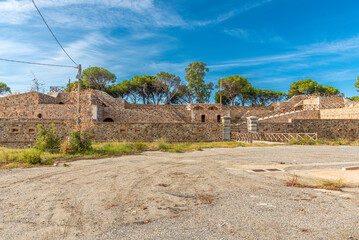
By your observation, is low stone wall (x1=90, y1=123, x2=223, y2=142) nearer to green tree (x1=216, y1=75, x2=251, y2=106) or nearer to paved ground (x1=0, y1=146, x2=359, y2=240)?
paved ground (x1=0, y1=146, x2=359, y2=240)

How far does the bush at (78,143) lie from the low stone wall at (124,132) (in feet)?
21.0

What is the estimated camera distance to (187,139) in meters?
17.9

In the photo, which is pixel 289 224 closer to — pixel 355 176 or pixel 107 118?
pixel 355 176

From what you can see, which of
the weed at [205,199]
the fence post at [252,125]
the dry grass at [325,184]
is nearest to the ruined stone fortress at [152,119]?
the fence post at [252,125]

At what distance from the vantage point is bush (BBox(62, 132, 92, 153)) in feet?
32.9

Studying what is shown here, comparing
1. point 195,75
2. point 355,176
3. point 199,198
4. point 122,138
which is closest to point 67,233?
point 199,198

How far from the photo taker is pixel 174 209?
3.19 metres

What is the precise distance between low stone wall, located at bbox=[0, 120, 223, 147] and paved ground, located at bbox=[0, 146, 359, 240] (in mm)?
11844

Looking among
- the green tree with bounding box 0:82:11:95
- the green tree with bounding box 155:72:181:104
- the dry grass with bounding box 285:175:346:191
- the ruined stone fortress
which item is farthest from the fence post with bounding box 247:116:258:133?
the green tree with bounding box 0:82:11:95

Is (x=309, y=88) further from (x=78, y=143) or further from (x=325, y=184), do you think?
(x=78, y=143)

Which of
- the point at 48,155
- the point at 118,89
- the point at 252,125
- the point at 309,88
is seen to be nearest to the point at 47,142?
the point at 48,155

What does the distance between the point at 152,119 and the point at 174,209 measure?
25908 mm

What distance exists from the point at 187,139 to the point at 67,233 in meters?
15.5

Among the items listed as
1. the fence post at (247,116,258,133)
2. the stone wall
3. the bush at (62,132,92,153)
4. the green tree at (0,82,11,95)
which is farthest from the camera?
the green tree at (0,82,11,95)
